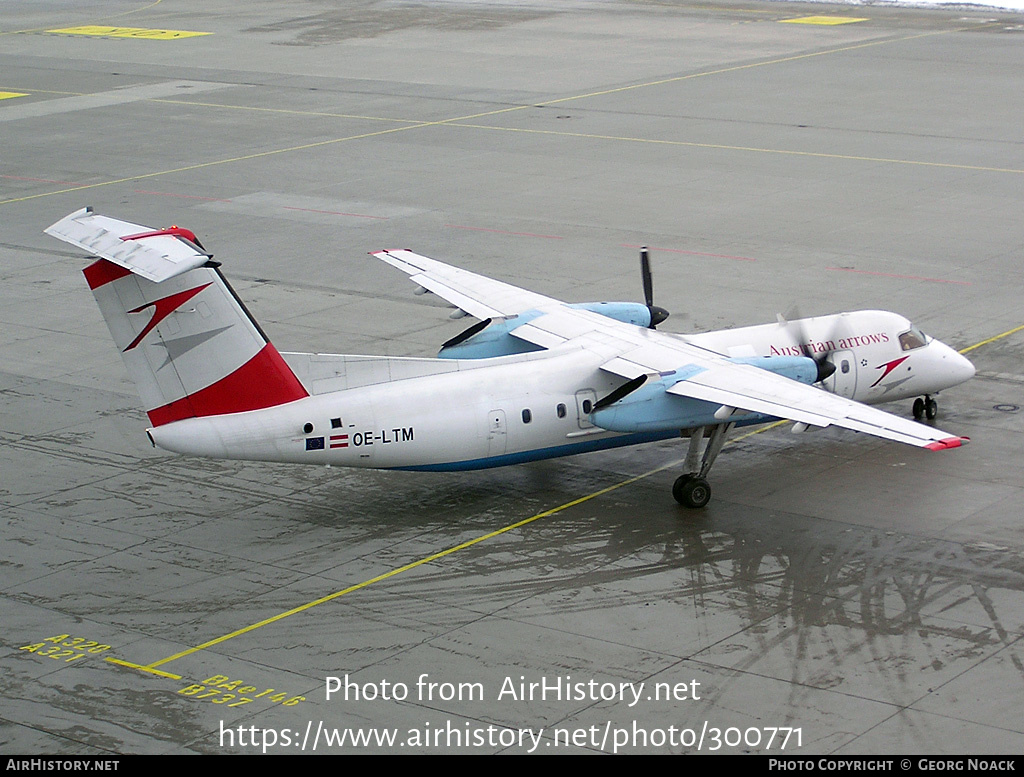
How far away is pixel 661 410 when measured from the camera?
2534 cm

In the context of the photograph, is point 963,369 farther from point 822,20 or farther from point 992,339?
point 822,20

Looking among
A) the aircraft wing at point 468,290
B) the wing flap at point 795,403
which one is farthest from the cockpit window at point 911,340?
the aircraft wing at point 468,290

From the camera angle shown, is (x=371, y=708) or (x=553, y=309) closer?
(x=371, y=708)

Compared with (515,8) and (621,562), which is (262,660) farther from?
(515,8)

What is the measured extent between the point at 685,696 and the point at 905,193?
3478 cm

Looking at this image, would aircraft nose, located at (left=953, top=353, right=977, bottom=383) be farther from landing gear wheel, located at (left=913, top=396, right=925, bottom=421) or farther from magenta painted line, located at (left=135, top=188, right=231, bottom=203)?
magenta painted line, located at (left=135, top=188, right=231, bottom=203)

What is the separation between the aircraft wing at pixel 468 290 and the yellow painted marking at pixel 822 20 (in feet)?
221

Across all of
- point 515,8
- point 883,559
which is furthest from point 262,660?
point 515,8

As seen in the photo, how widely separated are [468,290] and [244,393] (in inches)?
336

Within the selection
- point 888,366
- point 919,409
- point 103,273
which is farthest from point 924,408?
point 103,273

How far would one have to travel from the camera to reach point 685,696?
19.5m

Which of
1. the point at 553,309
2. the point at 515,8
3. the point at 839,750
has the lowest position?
the point at 839,750

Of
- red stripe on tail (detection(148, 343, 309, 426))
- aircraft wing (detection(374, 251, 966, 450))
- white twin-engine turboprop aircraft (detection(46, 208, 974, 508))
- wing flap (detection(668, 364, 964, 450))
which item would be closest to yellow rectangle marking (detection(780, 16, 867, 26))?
aircraft wing (detection(374, 251, 966, 450))
